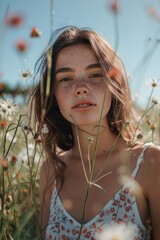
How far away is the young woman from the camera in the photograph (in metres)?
1.54

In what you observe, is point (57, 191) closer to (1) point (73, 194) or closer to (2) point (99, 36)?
(1) point (73, 194)

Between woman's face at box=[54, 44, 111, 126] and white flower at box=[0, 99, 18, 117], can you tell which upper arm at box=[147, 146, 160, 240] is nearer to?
woman's face at box=[54, 44, 111, 126]

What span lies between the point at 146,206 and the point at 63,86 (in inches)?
24.2

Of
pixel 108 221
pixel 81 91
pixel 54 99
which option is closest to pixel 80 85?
pixel 81 91

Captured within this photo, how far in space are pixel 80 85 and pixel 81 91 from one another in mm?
50

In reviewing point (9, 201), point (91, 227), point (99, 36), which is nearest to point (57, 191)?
point (91, 227)

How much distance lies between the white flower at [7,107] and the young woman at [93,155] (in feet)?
0.50

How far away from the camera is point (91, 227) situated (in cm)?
155

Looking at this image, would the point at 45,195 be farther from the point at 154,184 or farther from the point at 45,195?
the point at 154,184

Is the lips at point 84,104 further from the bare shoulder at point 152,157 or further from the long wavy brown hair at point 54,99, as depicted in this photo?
the bare shoulder at point 152,157

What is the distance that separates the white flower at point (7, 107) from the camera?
155 cm

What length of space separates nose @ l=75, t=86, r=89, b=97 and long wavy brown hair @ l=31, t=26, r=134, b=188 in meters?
0.13

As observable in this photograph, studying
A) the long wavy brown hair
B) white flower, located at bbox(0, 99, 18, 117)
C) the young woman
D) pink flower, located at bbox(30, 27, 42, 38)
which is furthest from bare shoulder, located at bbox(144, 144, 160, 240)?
pink flower, located at bbox(30, 27, 42, 38)

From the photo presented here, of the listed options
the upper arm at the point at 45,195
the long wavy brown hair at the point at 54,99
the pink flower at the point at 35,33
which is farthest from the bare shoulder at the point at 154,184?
the pink flower at the point at 35,33
